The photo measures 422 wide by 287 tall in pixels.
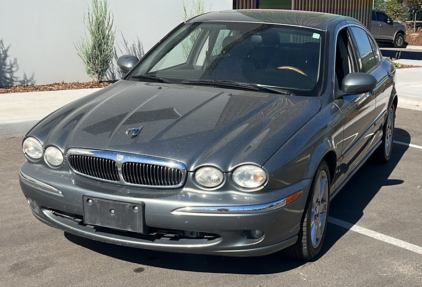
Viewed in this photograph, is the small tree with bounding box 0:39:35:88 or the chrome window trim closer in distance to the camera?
the chrome window trim

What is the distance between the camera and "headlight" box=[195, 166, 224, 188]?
368 cm

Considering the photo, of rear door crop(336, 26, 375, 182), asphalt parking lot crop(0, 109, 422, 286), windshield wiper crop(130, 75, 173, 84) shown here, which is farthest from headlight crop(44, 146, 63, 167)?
rear door crop(336, 26, 375, 182)

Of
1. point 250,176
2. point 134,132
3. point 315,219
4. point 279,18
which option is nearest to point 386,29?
point 279,18

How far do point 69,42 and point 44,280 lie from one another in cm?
844

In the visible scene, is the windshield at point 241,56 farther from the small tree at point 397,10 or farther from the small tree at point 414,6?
the small tree at point 397,10

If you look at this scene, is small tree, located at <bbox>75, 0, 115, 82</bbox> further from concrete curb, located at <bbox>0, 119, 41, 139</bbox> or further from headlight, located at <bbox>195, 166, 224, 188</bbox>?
headlight, located at <bbox>195, 166, 224, 188</bbox>

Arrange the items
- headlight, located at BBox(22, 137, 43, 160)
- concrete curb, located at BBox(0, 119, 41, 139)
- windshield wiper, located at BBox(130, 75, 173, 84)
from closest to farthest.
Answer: headlight, located at BBox(22, 137, 43, 160) → windshield wiper, located at BBox(130, 75, 173, 84) → concrete curb, located at BBox(0, 119, 41, 139)

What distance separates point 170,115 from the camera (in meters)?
4.27

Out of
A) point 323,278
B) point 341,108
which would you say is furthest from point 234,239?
point 341,108

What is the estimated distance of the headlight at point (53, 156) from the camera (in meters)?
4.06

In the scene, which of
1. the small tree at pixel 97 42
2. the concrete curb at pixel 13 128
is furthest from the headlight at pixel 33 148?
the small tree at pixel 97 42

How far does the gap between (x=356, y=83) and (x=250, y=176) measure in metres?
1.59

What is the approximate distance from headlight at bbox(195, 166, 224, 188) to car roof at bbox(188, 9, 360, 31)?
2.16 m

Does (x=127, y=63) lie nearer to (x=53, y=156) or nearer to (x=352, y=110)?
(x=53, y=156)
